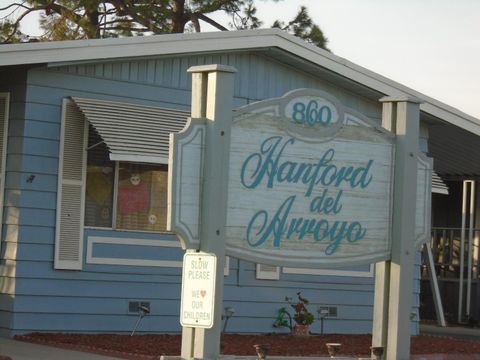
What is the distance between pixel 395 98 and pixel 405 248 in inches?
57.0

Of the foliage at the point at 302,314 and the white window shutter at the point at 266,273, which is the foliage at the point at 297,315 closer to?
the foliage at the point at 302,314

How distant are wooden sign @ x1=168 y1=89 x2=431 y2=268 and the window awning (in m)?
4.34

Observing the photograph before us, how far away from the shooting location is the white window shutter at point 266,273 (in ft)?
51.0

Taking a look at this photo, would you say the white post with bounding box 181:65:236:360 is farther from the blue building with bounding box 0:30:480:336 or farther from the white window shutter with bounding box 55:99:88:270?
the white window shutter with bounding box 55:99:88:270

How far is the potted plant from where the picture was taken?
15.1 metres

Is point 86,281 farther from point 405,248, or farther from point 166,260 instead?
point 405,248

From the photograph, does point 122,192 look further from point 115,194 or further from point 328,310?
point 328,310

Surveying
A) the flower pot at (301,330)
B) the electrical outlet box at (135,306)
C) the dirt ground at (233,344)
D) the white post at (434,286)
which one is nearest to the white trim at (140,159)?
the electrical outlet box at (135,306)

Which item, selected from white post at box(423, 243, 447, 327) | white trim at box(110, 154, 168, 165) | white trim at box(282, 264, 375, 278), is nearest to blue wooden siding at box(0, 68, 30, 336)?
white trim at box(110, 154, 168, 165)

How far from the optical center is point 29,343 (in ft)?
42.6

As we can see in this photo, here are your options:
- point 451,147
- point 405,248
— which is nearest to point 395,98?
point 405,248

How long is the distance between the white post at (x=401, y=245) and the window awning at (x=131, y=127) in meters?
A: 4.48

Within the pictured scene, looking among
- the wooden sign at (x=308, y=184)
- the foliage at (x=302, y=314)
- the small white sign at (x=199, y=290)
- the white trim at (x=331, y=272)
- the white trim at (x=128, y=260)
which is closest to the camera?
the small white sign at (x=199, y=290)

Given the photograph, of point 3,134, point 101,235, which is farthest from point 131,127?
point 3,134
